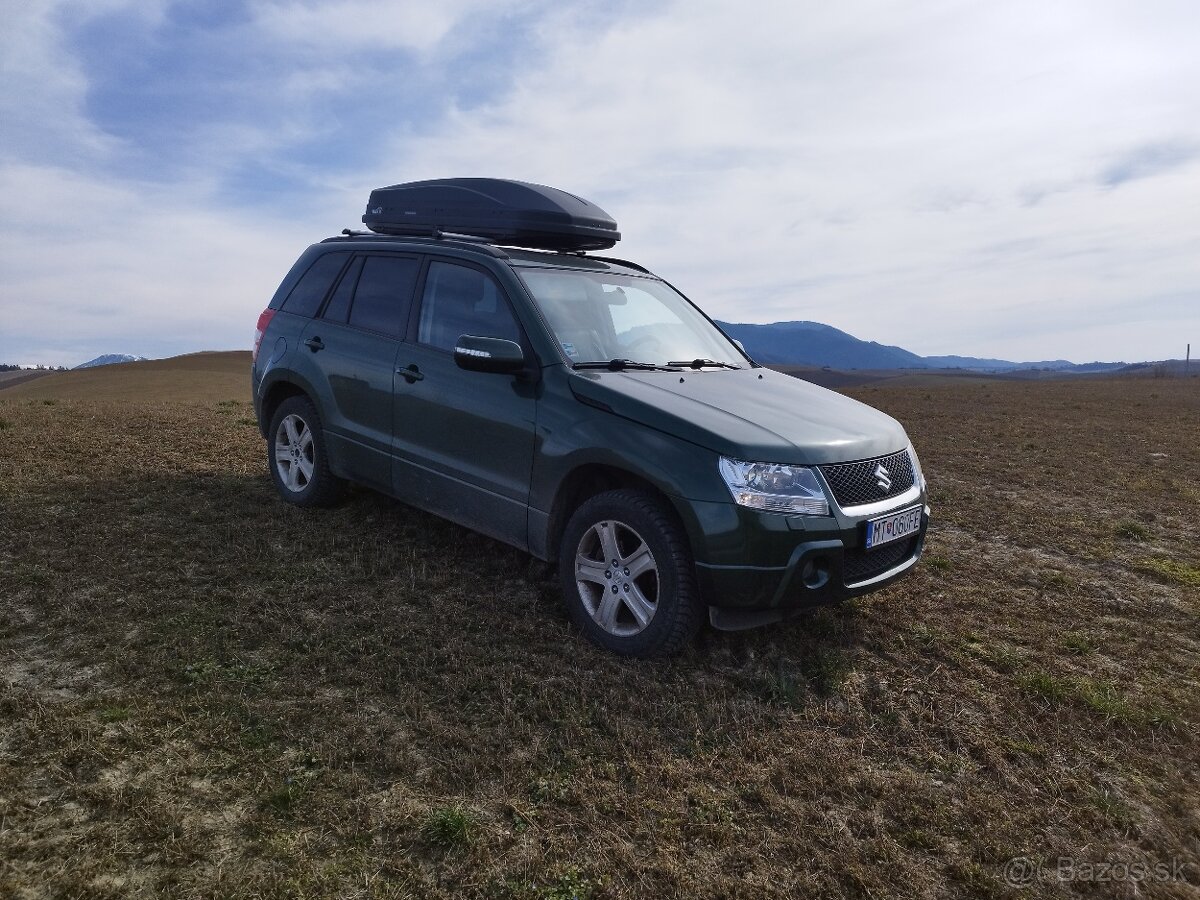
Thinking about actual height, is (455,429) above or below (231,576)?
above

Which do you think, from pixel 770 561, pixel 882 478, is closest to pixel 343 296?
pixel 770 561

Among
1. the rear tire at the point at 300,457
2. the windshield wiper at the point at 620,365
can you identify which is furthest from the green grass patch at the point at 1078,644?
the rear tire at the point at 300,457

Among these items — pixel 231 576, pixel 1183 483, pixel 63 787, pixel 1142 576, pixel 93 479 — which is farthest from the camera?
pixel 1183 483

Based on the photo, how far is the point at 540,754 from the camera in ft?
9.84

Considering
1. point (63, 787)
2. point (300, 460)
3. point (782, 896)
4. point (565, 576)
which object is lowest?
point (782, 896)

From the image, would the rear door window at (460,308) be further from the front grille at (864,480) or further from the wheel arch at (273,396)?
the front grille at (864,480)

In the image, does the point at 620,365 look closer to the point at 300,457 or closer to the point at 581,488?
the point at 581,488

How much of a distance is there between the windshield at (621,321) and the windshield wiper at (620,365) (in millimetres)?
26

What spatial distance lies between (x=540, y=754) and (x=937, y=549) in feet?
12.8

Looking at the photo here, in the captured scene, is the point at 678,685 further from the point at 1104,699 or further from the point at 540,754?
the point at 1104,699

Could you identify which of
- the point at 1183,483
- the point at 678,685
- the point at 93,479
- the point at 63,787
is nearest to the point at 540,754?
the point at 678,685

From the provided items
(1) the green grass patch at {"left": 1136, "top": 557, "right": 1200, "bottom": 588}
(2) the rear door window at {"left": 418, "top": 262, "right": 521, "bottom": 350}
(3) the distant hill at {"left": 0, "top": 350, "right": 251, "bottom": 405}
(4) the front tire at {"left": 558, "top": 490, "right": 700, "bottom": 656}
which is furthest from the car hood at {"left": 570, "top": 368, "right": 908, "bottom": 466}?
(3) the distant hill at {"left": 0, "top": 350, "right": 251, "bottom": 405}

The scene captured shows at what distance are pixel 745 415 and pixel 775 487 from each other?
1.44 ft

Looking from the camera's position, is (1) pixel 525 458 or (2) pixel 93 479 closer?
(1) pixel 525 458
